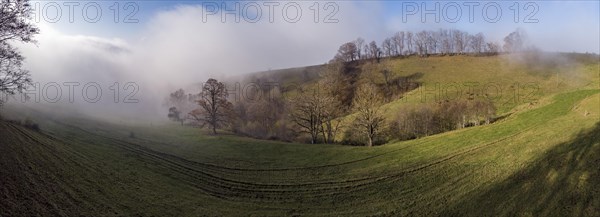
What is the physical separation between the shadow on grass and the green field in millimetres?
67

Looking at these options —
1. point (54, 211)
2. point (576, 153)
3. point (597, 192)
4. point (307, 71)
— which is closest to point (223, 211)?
point (54, 211)

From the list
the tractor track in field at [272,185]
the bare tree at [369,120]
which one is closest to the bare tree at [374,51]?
the bare tree at [369,120]

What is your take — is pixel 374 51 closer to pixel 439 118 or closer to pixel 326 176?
pixel 439 118

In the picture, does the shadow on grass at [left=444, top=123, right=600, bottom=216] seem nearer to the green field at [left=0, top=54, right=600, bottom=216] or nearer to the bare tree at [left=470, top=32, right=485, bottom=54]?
the green field at [left=0, top=54, right=600, bottom=216]

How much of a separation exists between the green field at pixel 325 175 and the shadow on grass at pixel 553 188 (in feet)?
0.22

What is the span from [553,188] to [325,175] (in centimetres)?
2198

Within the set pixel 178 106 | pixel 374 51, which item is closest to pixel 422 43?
pixel 374 51

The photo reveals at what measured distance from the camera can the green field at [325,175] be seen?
1001 inches

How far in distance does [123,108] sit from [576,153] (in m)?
131

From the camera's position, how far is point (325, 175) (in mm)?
42688

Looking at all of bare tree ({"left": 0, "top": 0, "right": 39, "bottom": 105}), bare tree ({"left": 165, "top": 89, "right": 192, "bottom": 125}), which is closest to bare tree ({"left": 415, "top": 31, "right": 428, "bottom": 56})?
bare tree ({"left": 165, "top": 89, "right": 192, "bottom": 125})

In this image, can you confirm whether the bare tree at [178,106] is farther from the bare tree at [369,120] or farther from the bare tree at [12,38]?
the bare tree at [12,38]

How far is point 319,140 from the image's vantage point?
75.9 metres

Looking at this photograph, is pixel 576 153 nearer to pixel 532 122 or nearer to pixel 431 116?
pixel 532 122
